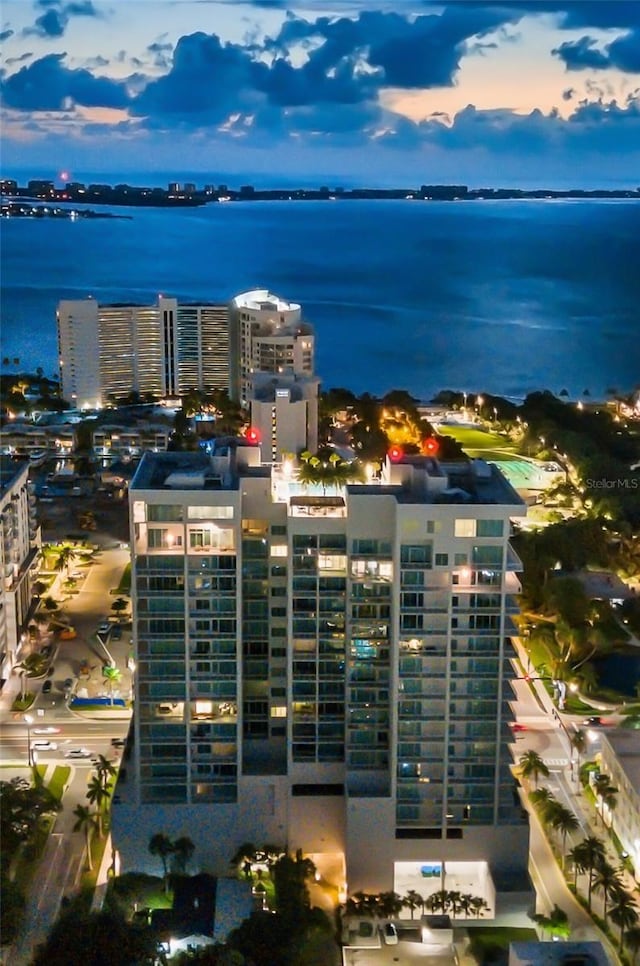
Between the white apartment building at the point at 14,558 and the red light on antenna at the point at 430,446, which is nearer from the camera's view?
the white apartment building at the point at 14,558

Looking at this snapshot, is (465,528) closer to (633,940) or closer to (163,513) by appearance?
(163,513)

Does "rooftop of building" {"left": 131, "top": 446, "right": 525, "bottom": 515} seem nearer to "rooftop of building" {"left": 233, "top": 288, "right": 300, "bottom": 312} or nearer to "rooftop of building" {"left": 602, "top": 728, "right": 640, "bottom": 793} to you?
"rooftop of building" {"left": 602, "top": 728, "right": 640, "bottom": 793}

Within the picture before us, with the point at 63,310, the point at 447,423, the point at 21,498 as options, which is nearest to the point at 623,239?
the point at 447,423

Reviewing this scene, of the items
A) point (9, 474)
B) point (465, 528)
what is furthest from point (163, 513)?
point (9, 474)

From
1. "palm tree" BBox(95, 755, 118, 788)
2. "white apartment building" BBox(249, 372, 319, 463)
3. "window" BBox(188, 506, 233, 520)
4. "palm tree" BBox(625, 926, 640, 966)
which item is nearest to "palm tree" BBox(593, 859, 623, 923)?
"palm tree" BBox(625, 926, 640, 966)

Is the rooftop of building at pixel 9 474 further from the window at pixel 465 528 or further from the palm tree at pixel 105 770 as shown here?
the window at pixel 465 528

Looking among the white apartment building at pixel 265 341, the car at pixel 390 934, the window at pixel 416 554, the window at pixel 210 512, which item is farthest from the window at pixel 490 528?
the white apartment building at pixel 265 341

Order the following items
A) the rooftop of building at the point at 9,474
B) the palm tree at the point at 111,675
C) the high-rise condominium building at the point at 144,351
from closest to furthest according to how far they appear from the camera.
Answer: the palm tree at the point at 111,675, the rooftop of building at the point at 9,474, the high-rise condominium building at the point at 144,351
